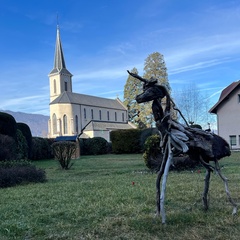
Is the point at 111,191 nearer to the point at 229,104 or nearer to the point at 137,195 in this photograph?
the point at 137,195

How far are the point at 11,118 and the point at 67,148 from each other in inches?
271

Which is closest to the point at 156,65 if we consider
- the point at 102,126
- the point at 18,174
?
the point at 102,126

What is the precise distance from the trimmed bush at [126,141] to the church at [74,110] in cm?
3426

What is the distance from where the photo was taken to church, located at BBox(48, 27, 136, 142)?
77.6 m

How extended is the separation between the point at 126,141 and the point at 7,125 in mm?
16687

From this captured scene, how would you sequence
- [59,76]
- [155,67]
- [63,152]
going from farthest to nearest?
[59,76]
[155,67]
[63,152]

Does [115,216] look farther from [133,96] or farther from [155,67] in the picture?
[133,96]

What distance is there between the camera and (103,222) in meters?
4.71

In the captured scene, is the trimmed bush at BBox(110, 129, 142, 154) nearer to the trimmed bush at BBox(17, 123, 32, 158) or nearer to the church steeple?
the trimmed bush at BBox(17, 123, 32, 158)

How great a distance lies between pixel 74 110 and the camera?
84.1 meters

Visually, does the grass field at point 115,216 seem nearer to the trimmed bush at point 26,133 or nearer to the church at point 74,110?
the trimmed bush at point 26,133

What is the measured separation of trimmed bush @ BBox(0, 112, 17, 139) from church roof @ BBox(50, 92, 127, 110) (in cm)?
6164

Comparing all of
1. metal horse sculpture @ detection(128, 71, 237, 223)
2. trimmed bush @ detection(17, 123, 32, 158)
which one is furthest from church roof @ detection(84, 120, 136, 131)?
metal horse sculpture @ detection(128, 71, 237, 223)

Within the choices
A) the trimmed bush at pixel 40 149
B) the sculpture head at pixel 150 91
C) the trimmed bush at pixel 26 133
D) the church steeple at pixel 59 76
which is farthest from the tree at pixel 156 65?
A: the sculpture head at pixel 150 91
